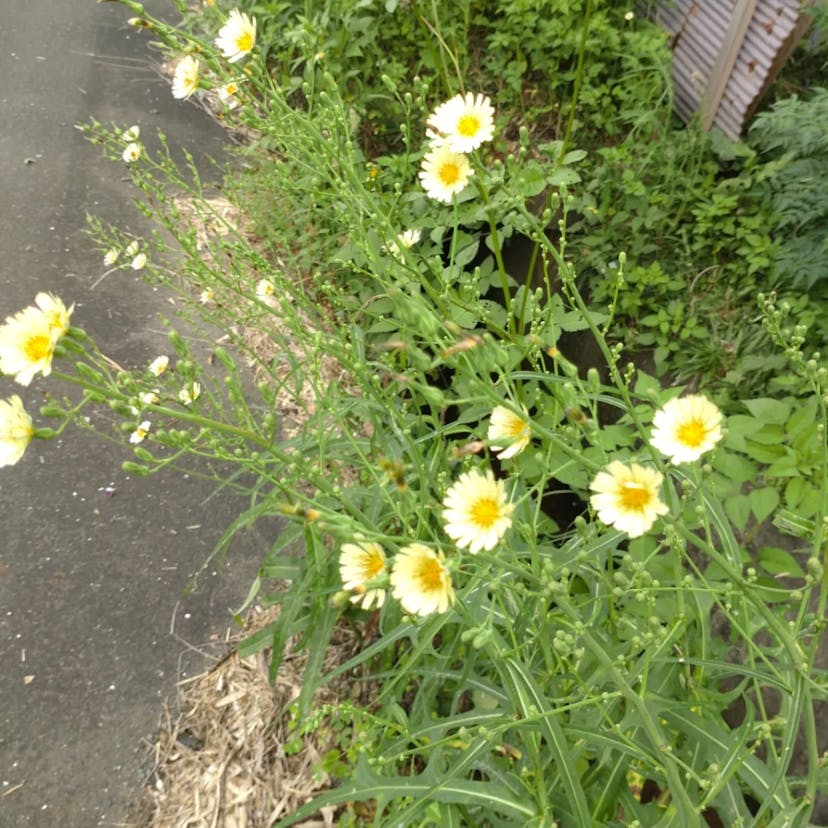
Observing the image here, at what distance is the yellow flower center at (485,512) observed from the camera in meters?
1.02

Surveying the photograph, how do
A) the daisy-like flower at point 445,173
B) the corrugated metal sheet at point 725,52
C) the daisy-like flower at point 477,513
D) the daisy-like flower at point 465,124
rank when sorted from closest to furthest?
the daisy-like flower at point 477,513, the daisy-like flower at point 465,124, the daisy-like flower at point 445,173, the corrugated metal sheet at point 725,52

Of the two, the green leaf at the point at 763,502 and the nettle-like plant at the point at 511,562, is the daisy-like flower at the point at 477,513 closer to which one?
the nettle-like plant at the point at 511,562

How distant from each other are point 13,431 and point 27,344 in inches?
5.7

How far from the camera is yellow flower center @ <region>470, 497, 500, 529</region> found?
1021 millimetres

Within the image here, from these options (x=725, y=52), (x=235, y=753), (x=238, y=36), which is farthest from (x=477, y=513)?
(x=725, y=52)

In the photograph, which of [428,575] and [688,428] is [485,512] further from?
[688,428]

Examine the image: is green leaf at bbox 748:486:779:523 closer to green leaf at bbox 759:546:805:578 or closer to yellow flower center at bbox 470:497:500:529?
green leaf at bbox 759:546:805:578

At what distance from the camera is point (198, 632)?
238cm

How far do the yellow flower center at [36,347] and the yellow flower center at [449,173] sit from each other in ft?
3.05

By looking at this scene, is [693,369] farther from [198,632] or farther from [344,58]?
[344,58]

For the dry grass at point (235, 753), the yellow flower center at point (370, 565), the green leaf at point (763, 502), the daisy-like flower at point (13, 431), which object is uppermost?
the daisy-like flower at point (13, 431)

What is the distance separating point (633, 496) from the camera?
105 centimetres

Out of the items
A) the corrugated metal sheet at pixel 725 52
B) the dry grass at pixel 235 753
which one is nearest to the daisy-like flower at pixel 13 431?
the dry grass at pixel 235 753

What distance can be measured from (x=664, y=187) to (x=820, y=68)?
2.41 feet
